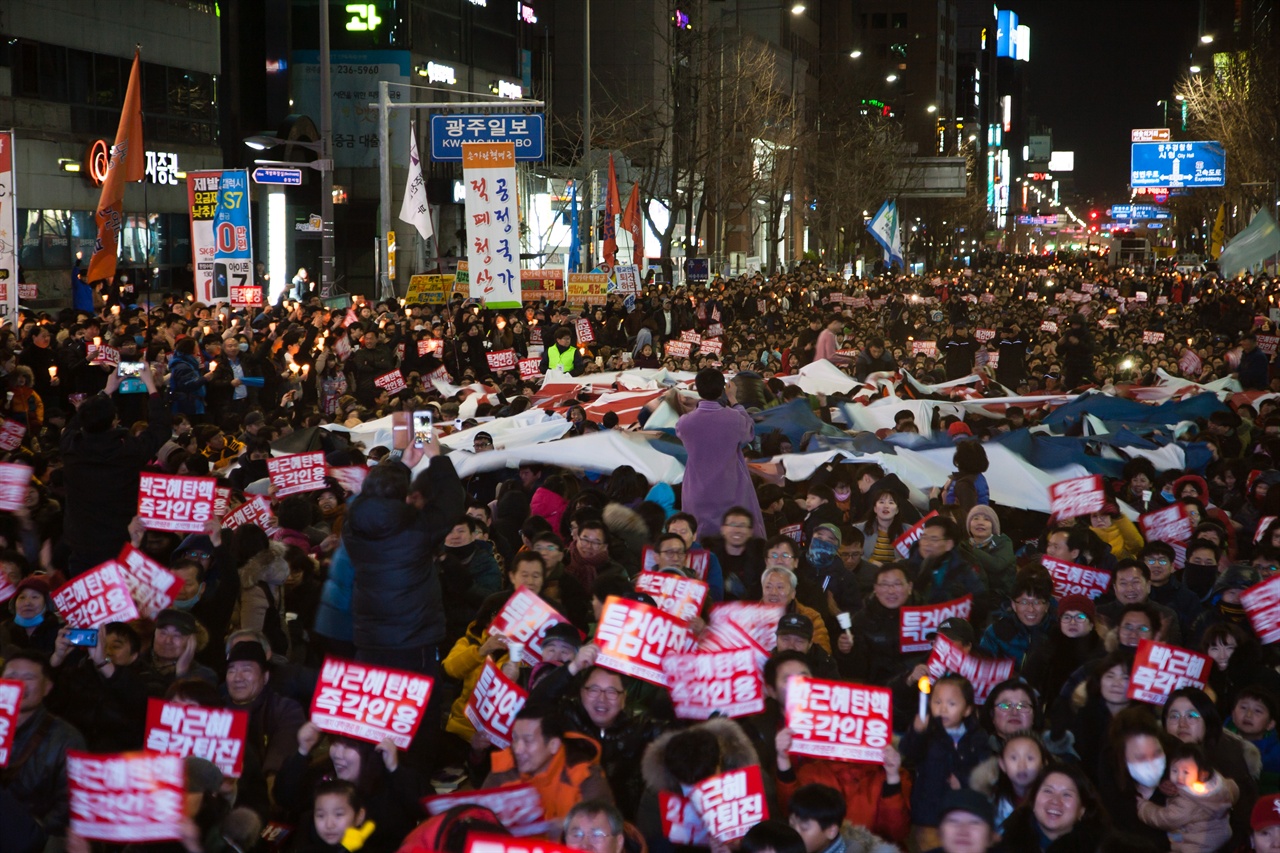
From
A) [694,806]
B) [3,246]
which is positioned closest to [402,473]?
[694,806]

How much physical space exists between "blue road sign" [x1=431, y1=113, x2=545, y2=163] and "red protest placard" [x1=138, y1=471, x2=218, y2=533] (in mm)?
15997

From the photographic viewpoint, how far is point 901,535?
9.32m

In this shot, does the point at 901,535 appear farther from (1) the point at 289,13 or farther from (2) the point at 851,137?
(2) the point at 851,137

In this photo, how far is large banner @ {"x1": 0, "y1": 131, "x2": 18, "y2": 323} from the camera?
640 inches

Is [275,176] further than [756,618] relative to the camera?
Yes

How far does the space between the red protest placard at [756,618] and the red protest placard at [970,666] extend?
763mm

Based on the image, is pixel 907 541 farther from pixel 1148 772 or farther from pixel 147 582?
pixel 147 582

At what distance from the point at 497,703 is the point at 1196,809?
9.47 feet

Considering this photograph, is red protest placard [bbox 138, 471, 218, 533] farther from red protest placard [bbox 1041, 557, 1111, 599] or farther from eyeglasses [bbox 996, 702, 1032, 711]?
red protest placard [bbox 1041, 557, 1111, 599]

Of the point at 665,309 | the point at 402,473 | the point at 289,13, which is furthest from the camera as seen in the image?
the point at 289,13

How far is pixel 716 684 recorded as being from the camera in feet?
19.8

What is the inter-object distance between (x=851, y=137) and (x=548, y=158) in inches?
1060

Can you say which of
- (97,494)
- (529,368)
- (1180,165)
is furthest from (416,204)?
(1180,165)

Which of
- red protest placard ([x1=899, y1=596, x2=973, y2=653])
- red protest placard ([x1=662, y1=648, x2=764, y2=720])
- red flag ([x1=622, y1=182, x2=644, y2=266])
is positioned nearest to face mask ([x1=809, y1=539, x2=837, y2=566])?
red protest placard ([x1=899, y1=596, x2=973, y2=653])
